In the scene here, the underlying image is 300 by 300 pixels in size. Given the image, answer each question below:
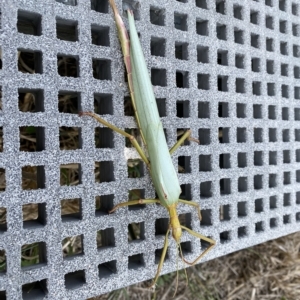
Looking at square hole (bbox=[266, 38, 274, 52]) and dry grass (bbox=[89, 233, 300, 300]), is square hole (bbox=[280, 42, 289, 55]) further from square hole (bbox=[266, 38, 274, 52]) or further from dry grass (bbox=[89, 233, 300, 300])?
dry grass (bbox=[89, 233, 300, 300])

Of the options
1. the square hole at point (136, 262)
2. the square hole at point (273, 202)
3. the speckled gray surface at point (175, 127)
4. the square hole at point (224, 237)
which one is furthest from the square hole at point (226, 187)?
the square hole at point (136, 262)

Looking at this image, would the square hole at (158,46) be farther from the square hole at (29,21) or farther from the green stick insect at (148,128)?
the square hole at (29,21)

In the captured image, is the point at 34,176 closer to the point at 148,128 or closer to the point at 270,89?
the point at 148,128

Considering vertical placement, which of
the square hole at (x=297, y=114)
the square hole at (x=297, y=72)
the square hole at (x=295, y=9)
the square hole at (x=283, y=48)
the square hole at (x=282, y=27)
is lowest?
the square hole at (x=297, y=114)

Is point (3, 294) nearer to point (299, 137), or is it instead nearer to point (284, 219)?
point (284, 219)

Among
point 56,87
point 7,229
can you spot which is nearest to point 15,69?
point 56,87

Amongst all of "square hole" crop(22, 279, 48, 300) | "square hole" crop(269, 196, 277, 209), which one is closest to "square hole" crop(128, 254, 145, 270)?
"square hole" crop(22, 279, 48, 300)
